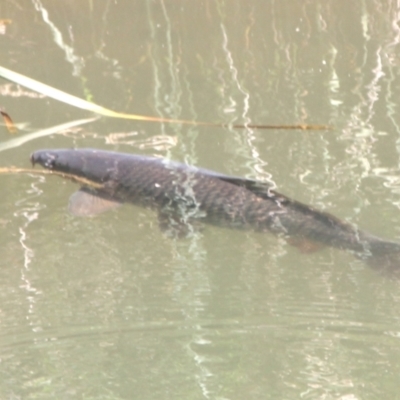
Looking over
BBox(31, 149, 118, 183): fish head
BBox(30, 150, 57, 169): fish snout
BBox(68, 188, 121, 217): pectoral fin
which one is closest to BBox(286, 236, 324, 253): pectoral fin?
BBox(68, 188, 121, 217): pectoral fin

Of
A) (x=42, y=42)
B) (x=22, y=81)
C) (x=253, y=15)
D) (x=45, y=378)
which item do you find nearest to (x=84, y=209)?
(x=45, y=378)

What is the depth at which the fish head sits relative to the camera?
5.25m

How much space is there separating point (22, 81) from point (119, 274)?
157 cm

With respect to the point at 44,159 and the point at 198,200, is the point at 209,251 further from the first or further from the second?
the point at 44,159

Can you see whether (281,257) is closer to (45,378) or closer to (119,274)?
(119,274)

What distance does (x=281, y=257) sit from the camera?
4375 millimetres

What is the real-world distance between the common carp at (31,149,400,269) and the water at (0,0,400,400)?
84 mm

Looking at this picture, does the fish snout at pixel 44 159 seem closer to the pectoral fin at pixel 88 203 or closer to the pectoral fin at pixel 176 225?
the pectoral fin at pixel 88 203

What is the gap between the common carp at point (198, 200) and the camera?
14.4 feet

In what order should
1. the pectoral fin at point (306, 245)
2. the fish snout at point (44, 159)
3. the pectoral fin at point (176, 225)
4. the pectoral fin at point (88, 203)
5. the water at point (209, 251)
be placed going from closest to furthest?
the water at point (209, 251) < the pectoral fin at point (306, 245) < the pectoral fin at point (176, 225) < the pectoral fin at point (88, 203) < the fish snout at point (44, 159)

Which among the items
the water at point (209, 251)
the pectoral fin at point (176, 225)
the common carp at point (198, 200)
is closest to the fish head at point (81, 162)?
the common carp at point (198, 200)

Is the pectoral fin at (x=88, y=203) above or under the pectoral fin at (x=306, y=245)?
above

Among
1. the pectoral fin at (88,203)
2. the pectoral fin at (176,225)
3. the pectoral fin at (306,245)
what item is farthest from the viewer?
the pectoral fin at (88,203)

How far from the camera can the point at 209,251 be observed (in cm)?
448
